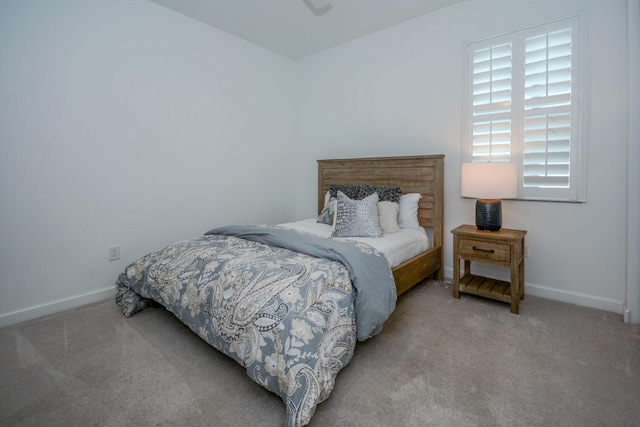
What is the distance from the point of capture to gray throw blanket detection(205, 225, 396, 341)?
1.74 meters

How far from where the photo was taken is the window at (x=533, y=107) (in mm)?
2396

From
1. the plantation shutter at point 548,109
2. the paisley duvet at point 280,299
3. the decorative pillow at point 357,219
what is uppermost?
the plantation shutter at point 548,109

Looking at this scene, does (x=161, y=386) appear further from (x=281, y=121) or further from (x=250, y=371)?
(x=281, y=121)

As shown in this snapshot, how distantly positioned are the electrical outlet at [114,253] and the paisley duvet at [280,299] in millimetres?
464

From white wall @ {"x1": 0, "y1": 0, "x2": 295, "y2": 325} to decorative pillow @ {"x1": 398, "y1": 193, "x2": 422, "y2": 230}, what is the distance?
1805 mm

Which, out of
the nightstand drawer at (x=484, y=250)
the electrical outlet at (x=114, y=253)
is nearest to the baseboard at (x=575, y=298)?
the nightstand drawer at (x=484, y=250)

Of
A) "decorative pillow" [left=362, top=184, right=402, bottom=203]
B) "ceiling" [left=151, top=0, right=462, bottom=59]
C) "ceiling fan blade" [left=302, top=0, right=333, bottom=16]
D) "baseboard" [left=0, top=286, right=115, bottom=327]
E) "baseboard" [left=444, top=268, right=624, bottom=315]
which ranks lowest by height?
"baseboard" [left=444, top=268, right=624, bottom=315]

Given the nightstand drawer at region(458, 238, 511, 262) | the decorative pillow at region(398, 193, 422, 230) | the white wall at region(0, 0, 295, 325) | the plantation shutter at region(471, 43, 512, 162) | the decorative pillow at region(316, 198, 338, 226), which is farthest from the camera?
the decorative pillow at region(316, 198, 338, 226)

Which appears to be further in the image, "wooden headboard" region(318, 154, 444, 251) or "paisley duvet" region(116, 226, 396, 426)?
"wooden headboard" region(318, 154, 444, 251)

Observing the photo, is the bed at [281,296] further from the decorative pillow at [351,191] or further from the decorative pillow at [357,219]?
the decorative pillow at [351,191]

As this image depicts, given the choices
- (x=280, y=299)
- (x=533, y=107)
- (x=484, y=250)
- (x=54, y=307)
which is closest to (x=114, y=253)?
(x=54, y=307)

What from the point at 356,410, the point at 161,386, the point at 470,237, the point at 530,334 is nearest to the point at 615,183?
the point at 470,237

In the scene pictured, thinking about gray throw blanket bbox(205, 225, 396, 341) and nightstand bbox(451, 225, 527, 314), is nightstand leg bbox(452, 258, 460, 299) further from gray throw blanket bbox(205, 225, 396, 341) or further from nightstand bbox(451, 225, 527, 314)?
gray throw blanket bbox(205, 225, 396, 341)

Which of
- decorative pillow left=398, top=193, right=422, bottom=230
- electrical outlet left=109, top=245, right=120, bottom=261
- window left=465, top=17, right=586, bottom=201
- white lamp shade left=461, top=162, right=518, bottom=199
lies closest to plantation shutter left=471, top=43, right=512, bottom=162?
window left=465, top=17, right=586, bottom=201
